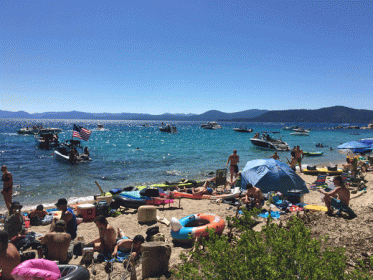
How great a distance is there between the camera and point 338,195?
23.4 feet

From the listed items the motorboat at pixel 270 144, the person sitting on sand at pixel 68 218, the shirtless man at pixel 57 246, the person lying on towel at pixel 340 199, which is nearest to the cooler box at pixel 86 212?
the person sitting on sand at pixel 68 218

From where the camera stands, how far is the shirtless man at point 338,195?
6984mm

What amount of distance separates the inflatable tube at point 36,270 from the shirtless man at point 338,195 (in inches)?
286

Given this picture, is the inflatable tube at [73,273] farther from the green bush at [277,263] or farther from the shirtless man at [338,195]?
the shirtless man at [338,195]

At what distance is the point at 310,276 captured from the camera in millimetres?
2492

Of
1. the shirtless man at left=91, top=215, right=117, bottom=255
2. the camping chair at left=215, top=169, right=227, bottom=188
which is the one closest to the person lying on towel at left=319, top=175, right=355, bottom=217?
the camping chair at left=215, top=169, right=227, bottom=188

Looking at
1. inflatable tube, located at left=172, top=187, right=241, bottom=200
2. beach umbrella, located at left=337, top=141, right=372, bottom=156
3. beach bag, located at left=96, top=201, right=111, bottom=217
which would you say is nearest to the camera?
beach bag, located at left=96, top=201, right=111, bottom=217

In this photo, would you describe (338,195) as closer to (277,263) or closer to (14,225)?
(277,263)

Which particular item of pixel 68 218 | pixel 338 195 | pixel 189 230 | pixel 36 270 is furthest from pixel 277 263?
pixel 338 195

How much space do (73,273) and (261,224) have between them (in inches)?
222

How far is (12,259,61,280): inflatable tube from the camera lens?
11.4 feet

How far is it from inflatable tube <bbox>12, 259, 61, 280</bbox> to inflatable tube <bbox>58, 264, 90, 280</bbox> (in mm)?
165

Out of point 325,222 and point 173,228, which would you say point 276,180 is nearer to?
point 325,222

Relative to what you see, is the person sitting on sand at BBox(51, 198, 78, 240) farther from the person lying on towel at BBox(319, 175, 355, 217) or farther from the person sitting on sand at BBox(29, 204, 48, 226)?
the person lying on towel at BBox(319, 175, 355, 217)
